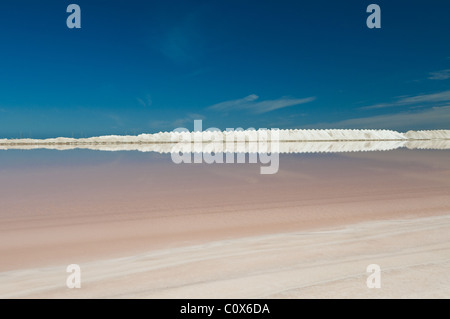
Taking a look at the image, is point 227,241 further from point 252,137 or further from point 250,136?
point 250,136

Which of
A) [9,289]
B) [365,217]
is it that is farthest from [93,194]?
[365,217]

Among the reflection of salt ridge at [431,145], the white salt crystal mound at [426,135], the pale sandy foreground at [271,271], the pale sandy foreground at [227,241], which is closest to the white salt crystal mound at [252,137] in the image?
the white salt crystal mound at [426,135]

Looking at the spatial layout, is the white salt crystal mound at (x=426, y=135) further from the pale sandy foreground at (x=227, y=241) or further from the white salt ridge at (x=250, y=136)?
the pale sandy foreground at (x=227, y=241)

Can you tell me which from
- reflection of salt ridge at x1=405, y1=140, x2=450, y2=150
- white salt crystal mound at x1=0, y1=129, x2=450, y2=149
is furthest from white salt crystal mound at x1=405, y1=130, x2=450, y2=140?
reflection of salt ridge at x1=405, y1=140, x2=450, y2=150

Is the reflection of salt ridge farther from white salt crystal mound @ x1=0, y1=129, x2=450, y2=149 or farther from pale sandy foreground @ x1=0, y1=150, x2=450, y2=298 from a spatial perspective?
white salt crystal mound @ x1=0, y1=129, x2=450, y2=149

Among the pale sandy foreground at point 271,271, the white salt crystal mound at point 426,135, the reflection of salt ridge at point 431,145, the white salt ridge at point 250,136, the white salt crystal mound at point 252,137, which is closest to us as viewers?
the pale sandy foreground at point 271,271

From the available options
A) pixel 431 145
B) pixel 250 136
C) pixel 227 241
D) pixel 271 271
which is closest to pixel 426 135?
pixel 250 136

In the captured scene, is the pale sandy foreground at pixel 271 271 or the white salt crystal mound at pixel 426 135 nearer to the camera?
the pale sandy foreground at pixel 271 271

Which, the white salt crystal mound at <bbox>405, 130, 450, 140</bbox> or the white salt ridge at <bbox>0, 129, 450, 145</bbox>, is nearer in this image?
the white salt ridge at <bbox>0, 129, 450, 145</bbox>
